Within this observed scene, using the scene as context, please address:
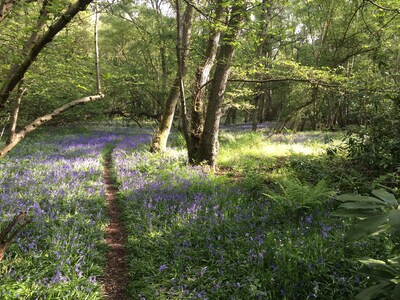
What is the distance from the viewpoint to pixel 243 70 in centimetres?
902

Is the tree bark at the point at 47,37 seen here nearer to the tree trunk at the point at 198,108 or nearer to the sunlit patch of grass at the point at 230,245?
the sunlit patch of grass at the point at 230,245

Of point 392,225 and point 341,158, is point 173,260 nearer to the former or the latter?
point 392,225

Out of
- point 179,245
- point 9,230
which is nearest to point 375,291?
point 9,230

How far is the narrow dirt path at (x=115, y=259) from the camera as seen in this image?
4.21m

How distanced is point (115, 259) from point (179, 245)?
1165 mm

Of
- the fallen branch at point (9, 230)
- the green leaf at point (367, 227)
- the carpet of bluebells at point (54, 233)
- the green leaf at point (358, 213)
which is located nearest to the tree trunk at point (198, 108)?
the carpet of bluebells at point (54, 233)

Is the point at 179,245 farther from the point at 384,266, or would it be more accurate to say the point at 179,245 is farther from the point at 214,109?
the point at 214,109

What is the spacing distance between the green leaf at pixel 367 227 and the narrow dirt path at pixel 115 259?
3869 mm

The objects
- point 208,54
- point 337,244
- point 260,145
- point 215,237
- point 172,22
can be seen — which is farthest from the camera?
point 172,22

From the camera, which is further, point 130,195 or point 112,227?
point 130,195

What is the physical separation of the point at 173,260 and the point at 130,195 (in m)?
3.01

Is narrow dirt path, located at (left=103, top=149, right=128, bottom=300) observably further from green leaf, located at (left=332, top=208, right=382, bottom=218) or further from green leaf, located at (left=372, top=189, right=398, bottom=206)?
green leaf, located at (left=372, top=189, right=398, bottom=206)

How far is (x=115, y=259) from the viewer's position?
4.98m

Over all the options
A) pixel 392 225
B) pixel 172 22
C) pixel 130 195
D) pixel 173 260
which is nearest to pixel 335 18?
pixel 172 22
